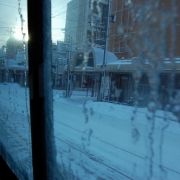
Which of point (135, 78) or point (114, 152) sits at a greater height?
point (135, 78)

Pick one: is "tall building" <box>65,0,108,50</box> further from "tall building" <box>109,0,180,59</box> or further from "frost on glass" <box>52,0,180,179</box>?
"tall building" <box>109,0,180,59</box>

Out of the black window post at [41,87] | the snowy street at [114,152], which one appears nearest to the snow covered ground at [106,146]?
the snowy street at [114,152]

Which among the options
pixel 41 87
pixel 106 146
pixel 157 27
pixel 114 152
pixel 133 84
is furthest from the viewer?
pixel 106 146

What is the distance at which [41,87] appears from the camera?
1.51 metres

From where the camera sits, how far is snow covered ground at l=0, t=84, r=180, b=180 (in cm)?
200

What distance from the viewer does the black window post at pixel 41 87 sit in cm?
141

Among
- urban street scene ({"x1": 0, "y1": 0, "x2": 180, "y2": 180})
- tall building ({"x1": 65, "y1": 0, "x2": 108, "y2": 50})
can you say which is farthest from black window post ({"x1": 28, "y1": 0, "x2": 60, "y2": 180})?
tall building ({"x1": 65, "y1": 0, "x2": 108, "y2": 50})

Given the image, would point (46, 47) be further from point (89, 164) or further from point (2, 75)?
point (2, 75)

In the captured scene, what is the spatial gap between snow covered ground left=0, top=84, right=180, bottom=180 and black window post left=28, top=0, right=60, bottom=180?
15.9 inches

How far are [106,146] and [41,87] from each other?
2809 millimetres

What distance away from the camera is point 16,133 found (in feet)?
11.3

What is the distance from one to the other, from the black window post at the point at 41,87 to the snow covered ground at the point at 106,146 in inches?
15.9

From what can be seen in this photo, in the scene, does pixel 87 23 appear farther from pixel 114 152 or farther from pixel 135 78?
pixel 114 152

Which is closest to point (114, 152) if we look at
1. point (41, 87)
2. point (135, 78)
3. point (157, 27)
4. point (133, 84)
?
point (133, 84)
